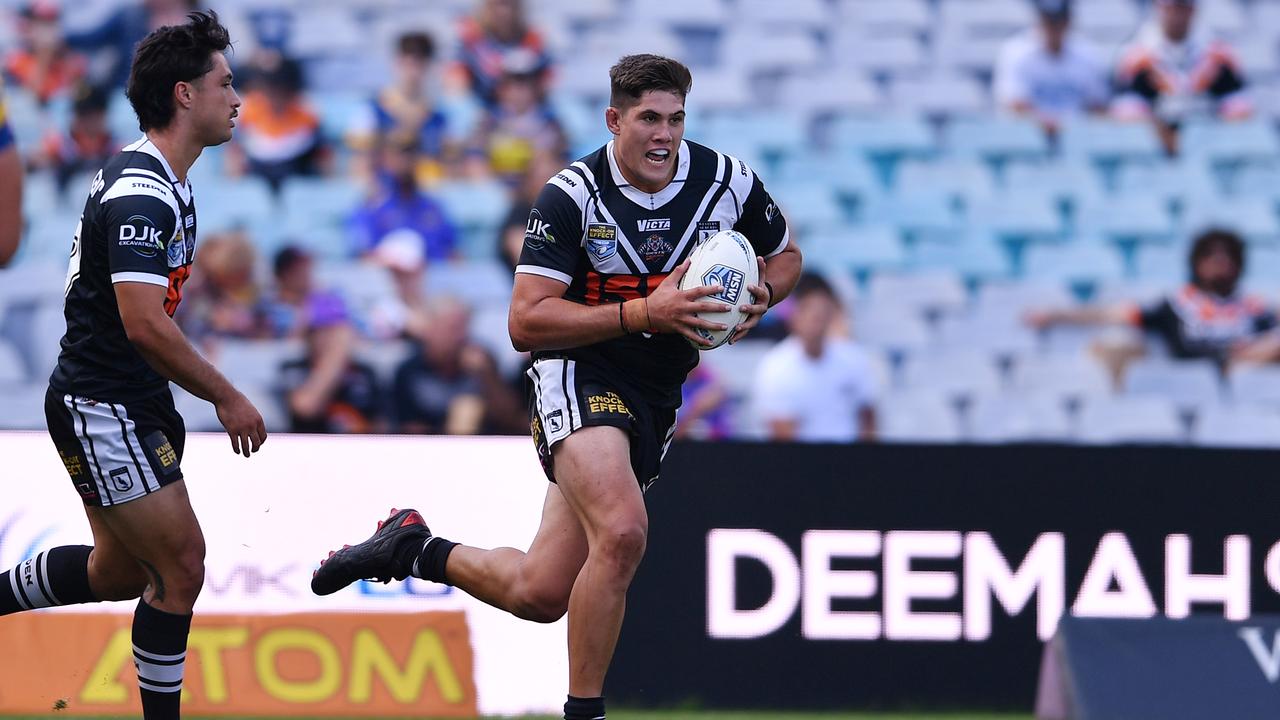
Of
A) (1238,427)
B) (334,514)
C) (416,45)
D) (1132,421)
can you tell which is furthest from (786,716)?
(416,45)

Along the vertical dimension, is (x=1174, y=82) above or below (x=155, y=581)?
above

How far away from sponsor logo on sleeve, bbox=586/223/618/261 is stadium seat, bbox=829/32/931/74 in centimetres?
727

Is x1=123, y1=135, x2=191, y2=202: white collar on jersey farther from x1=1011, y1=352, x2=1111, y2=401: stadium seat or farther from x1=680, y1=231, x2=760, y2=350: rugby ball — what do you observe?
x1=1011, y1=352, x2=1111, y2=401: stadium seat

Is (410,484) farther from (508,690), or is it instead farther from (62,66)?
(62,66)

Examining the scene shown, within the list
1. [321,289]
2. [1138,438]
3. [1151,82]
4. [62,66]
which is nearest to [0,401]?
[321,289]

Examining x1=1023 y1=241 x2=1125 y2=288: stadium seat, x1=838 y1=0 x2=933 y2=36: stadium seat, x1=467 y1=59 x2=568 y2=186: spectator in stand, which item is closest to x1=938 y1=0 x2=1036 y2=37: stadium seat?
x1=838 y1=0 x2=933 y2=36: stadium seat

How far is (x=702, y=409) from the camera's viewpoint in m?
9.55

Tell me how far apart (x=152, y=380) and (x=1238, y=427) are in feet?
23.1

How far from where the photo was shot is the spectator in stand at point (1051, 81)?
1165 centimetres

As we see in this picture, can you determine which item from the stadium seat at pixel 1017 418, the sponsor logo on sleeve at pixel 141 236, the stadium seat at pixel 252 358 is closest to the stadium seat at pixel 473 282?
the stadium seat at pixel 252 358

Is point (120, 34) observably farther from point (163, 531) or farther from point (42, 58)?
point (163, 531)

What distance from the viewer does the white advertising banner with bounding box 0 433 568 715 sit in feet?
21.5

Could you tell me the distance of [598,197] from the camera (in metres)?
5.13

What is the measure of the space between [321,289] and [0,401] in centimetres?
198
